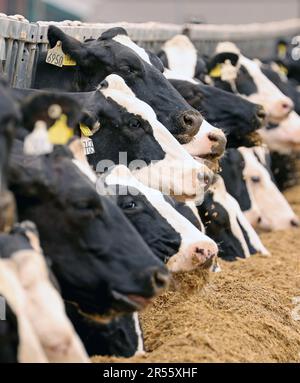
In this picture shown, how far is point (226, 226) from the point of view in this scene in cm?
977

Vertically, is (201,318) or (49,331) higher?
(49,331)

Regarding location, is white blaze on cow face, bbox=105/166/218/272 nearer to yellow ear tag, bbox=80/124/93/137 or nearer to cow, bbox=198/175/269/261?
yellow ear tag, bbox=80/124/93/137

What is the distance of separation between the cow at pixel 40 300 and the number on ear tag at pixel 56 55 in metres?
3.18

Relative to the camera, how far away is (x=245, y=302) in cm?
722

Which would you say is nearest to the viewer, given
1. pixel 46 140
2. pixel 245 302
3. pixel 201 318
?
pixel 46 140

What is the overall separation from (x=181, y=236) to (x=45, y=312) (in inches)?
74.3

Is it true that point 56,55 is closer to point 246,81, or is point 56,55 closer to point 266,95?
point 246,81

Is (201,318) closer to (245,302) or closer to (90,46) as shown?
(245,302)

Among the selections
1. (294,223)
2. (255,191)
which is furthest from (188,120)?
(294,223)

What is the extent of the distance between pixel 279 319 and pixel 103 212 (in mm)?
2188

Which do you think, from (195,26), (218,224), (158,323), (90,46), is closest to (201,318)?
(158,323)

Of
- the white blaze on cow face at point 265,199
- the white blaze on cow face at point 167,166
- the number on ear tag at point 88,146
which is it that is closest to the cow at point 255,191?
the white blaze on cow face at point 265,199

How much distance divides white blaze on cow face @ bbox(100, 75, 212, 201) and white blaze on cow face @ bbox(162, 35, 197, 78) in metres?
2.93

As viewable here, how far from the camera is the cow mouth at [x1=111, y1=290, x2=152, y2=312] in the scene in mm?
5238
